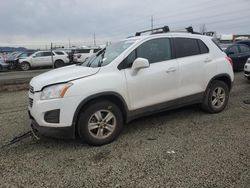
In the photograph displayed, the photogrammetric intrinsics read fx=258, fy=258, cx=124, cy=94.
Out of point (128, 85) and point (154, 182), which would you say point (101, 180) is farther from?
point (128, 85)

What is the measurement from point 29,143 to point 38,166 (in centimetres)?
94

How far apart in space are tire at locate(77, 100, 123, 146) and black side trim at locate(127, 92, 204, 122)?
0.95 ft

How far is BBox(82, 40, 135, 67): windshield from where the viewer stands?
4587 millimetres

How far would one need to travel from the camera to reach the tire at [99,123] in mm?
4035

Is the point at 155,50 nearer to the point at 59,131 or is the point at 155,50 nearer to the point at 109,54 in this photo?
the point at 109,54

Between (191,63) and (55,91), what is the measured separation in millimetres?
2723

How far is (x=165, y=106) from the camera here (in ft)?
16.0

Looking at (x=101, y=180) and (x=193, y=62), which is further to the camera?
(x=193, y=62)

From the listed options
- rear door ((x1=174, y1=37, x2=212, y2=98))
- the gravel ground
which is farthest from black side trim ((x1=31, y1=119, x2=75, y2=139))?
rear door ((x1=174, y1=37, x2=212, y2=98))

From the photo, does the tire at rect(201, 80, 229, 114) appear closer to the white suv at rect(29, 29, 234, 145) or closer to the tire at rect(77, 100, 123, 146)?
the white suv at rect(29, 29, 234, 145)

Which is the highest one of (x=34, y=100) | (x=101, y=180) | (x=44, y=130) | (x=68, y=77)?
(x=68, y=77)

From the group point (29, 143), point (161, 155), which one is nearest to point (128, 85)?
point (161, 155)

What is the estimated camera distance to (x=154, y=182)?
3.13 metres

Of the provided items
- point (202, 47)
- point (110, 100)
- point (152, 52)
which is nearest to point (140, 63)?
point (152, 52)
